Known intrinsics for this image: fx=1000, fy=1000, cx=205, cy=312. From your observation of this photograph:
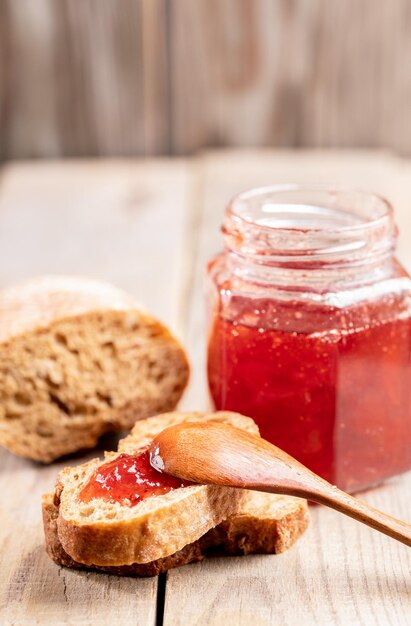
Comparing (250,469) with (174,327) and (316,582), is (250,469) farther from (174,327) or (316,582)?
(174,327)

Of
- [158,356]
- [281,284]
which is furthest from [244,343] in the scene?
[158,356]

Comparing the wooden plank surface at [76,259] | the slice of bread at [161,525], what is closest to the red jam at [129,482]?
the slice of bread at [161,525]

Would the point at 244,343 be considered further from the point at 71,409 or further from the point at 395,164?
the point at 395,164

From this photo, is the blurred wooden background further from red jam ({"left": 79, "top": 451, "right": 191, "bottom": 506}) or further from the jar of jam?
red jam ({"left": 79, "top": 451, "right": 191, "bottom": 506})

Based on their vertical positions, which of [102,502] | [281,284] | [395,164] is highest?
[281,284]

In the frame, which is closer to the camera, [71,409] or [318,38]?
[71,409]

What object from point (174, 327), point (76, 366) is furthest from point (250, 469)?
point (174, 327)
